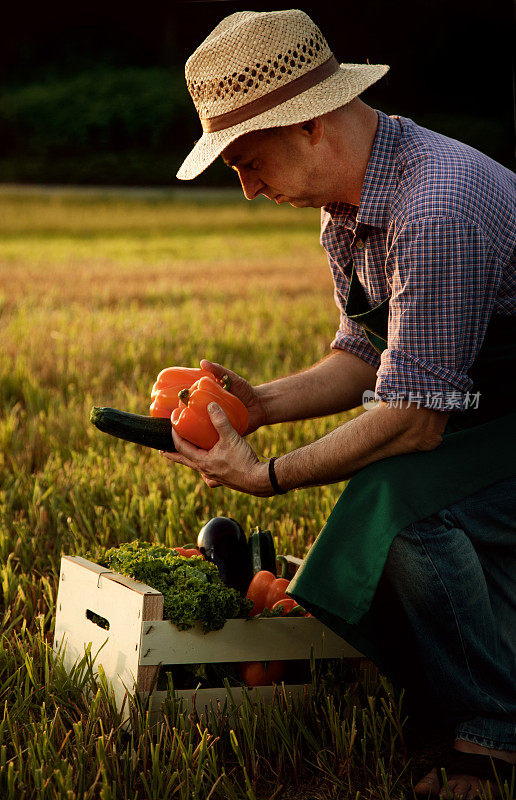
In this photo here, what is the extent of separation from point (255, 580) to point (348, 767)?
30.8 inches

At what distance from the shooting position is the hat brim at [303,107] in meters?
2.74

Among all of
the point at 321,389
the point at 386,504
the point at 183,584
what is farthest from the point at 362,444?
Result: the point at 321,389

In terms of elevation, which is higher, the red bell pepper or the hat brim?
the hat brim

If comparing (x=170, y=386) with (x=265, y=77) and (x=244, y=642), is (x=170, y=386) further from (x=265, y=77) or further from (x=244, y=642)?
(x=265, y=77)

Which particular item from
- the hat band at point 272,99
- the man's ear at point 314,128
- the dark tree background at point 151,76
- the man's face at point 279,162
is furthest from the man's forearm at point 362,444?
the dark tree background at point 151,76

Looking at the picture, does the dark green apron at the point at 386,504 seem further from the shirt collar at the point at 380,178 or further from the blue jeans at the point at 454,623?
the shirt collar at the point at 380,178

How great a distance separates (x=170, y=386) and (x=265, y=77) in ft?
3.78

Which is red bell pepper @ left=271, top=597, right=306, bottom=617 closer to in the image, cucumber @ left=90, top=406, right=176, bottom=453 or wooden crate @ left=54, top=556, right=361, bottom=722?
wooden crate @ left=54, top=556, right=361, bottom=722

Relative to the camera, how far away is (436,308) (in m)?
2.59

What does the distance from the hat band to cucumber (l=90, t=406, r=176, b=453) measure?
3.26 feet

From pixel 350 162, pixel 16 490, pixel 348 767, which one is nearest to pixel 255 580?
pixel 348 767

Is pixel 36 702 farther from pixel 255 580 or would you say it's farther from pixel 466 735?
pixel 466 735

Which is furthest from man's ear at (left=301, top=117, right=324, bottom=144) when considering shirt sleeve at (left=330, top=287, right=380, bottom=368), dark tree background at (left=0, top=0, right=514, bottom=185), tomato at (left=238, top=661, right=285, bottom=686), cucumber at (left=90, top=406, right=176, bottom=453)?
dark tree background at (left=0, top=0, right=514, bottom=185)

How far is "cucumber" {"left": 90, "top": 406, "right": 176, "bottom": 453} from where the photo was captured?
318 cm
